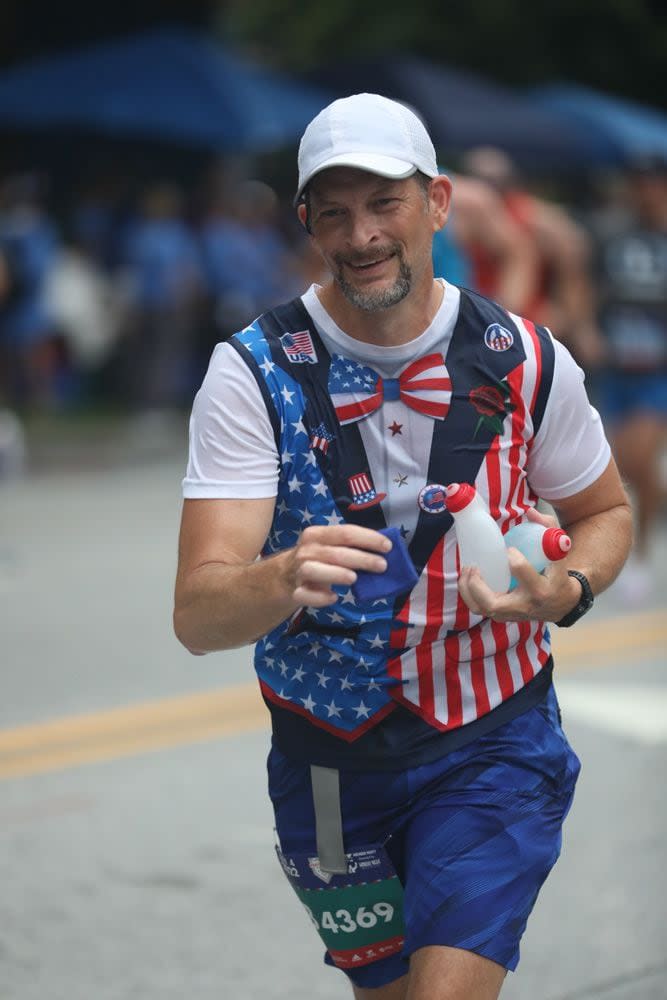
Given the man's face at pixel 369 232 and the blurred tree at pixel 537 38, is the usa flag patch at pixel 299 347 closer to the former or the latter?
the man's face at pixel 369 232

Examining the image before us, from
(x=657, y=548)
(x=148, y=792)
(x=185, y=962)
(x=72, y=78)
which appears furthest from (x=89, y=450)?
(x=185, y=962)

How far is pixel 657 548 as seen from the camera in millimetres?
10938

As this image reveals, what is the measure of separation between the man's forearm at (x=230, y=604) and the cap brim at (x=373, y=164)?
2.23 feet

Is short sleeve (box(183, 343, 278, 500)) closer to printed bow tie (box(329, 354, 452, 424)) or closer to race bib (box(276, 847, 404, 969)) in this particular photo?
printed bow tie (box(329, 354, 452, 424))

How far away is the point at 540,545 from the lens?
116 inches

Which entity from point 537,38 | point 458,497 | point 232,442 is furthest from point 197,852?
point 537,38

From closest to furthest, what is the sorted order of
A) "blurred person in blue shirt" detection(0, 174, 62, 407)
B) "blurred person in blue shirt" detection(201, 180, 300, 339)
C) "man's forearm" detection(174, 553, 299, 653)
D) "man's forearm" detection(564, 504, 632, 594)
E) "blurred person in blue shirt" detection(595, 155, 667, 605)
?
1. "man's forearm" detection(174, 553, 299, 653)
2. "man's forearm" detection(564, 504, 632, 594)
3. "blurred person in blue shirt" detection(595, 155, 667, 605)
4. "blurred person in blue shirt" detection(0, 174, 62, 407)
5. "blurred person in blue shirt" detection(201, 180, 300, 339)

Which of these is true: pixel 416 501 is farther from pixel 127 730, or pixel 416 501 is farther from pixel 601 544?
pixel 127 730

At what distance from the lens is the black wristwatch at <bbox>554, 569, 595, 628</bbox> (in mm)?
3039

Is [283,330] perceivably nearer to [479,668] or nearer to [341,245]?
[341,245]

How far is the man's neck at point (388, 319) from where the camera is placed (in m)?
3.11

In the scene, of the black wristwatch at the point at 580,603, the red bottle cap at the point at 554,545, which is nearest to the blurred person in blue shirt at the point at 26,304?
the black wristwatch at the point at 580,603

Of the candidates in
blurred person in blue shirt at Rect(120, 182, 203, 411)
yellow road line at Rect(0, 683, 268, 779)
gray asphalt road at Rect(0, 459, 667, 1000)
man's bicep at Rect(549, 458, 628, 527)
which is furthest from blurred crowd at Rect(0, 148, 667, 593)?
man's bicep at Rect(549, 458, 628, 527)

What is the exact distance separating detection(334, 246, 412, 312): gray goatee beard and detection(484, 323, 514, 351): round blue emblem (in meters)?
0.22
